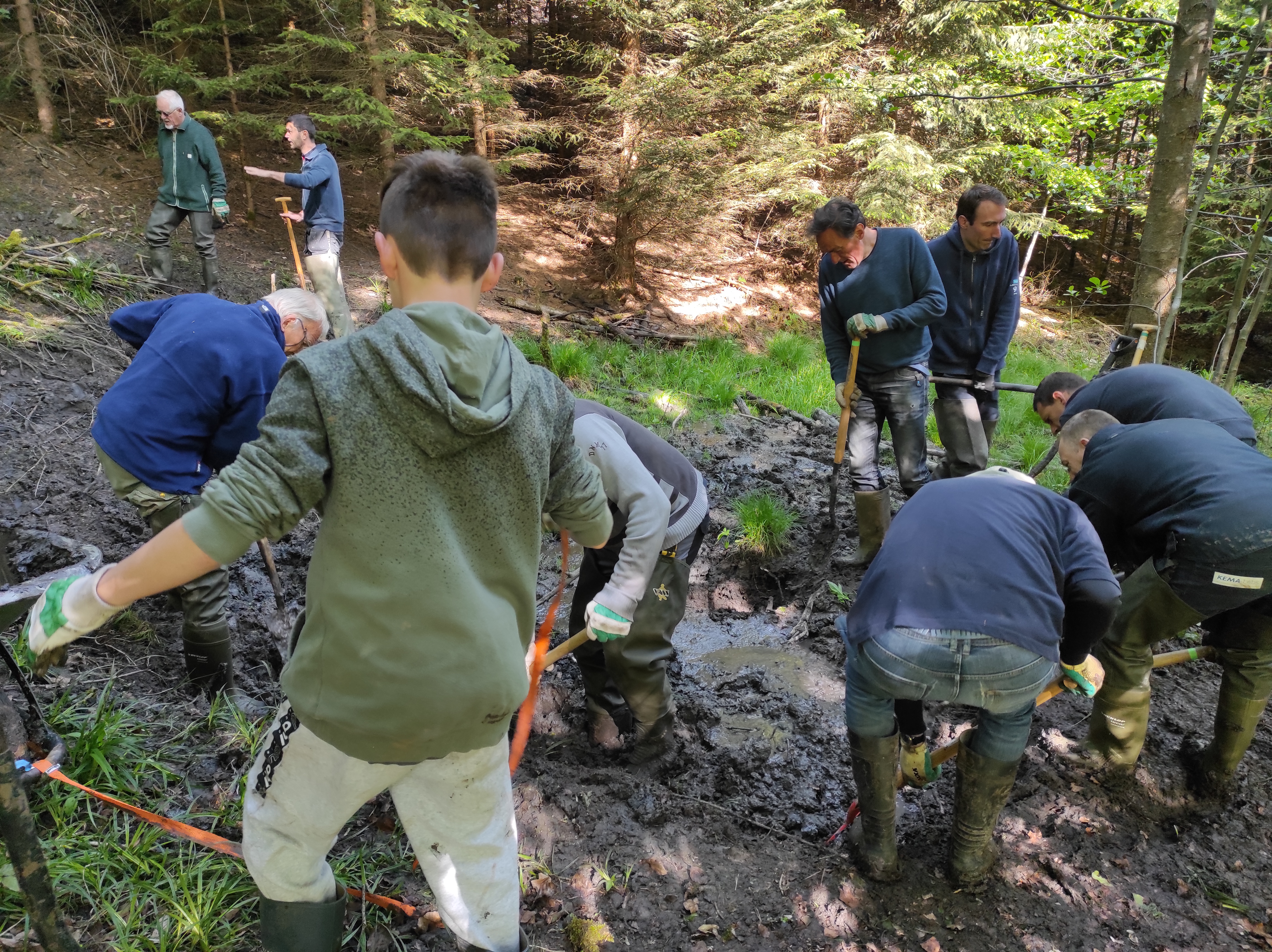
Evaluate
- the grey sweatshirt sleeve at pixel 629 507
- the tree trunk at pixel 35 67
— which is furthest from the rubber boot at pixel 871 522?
the tree trunk at pixel 35 67

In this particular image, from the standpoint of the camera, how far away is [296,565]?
441cm

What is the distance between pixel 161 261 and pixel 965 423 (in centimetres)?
699

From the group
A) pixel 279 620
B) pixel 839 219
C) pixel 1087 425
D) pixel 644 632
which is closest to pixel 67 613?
pixel 644 632

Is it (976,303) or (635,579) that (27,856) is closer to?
(635,579)

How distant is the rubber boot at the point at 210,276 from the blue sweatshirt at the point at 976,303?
638 centimetres

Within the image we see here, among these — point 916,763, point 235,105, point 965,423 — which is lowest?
point 916,763

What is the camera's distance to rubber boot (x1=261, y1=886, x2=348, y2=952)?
1.67m

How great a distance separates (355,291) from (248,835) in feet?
26.3

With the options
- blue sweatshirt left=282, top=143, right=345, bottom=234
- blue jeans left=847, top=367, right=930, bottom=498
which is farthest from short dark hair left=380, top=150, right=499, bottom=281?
blue sweatshirt left=282, top=143, right=345, bottom=234

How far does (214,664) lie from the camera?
3.07 meters

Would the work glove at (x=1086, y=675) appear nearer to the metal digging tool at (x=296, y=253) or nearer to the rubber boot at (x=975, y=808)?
the rubber boot at (x=975, y=808)

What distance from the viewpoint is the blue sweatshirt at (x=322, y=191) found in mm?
6480

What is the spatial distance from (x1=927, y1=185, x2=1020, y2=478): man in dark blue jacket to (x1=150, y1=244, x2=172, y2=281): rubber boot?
655 cm

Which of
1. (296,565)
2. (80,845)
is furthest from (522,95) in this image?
(80,845)
